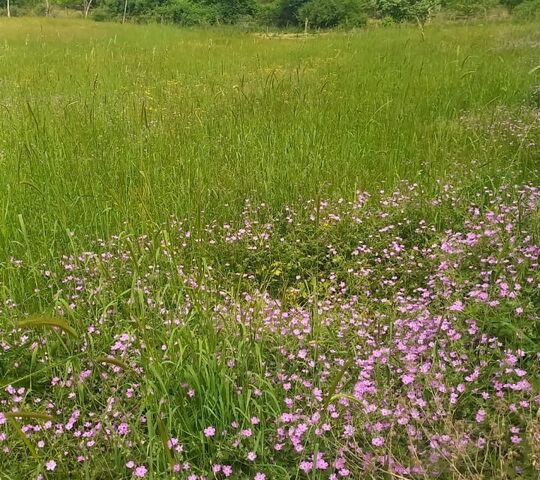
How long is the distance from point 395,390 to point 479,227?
3.89 ft

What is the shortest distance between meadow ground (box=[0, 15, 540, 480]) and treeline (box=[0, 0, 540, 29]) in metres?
21.6

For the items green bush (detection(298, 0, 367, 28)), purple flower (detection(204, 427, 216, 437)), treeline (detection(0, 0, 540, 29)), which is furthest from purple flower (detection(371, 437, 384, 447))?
green bush (detection(298, 0, 367, 28))

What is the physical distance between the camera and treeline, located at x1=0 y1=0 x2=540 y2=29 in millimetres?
29934

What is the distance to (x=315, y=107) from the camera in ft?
16.9

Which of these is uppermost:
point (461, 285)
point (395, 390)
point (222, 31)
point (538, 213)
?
point (222, 31)

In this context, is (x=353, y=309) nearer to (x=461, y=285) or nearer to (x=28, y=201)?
(x=461, y=285)

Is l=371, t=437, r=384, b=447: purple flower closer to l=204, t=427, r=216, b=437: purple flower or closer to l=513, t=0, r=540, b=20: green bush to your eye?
l=204, t=427, r=216, b=437: purple flower

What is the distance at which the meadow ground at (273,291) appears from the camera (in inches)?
63.9

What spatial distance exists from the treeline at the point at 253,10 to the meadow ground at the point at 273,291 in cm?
2164

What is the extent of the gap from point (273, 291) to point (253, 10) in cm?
5087

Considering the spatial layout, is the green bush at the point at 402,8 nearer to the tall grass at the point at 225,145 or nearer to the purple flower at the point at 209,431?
the tall grass at the point at 225,145

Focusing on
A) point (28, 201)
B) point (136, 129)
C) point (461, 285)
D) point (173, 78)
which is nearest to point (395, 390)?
point (461, 285)

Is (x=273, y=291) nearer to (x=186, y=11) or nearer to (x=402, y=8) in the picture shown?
(x=402, y=8)

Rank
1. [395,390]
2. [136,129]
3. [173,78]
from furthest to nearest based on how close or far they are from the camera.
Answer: [173,78], [136,129], [395,390]
